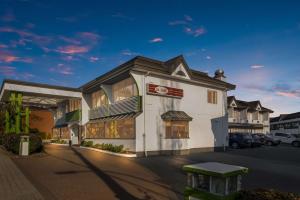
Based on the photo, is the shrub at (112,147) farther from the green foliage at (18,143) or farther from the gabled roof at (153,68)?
the gabled roof at (153,68)

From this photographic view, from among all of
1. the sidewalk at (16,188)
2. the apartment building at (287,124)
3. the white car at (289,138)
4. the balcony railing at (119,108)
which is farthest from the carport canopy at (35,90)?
the apartment building at (287,124)

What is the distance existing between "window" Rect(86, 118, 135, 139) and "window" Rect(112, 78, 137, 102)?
95.6 inches

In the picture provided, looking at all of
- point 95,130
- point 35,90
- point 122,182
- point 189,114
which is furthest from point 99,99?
point 122,182

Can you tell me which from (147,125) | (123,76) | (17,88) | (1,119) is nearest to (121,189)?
(147,125)

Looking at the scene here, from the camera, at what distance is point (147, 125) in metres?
21.3

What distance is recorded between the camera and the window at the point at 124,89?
23.2 metres

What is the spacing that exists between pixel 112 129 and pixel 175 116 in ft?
21.7

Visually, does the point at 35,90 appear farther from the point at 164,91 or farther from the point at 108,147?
the point at 164,91

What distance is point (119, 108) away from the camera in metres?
24.5

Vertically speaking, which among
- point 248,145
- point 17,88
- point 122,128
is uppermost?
point 17,88

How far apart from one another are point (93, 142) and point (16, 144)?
10172mm

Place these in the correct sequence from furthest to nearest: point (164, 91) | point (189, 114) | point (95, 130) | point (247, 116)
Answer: point (247, 116) < point (95, 130) < point (189, 114) < point (164, 91)

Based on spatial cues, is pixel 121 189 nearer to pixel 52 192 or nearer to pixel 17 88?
pixel 52 192

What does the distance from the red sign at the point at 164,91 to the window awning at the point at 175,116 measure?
1582 mm
